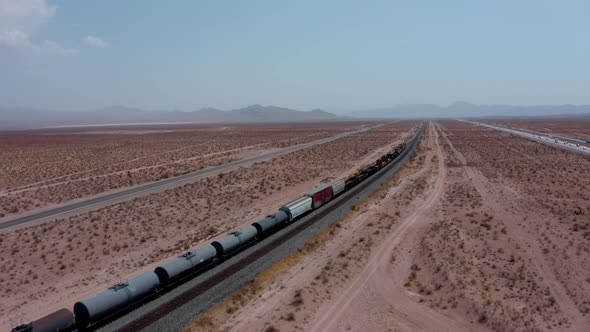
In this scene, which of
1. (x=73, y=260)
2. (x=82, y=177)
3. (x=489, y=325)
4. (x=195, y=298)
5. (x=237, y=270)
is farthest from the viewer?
(x=82, y=177)

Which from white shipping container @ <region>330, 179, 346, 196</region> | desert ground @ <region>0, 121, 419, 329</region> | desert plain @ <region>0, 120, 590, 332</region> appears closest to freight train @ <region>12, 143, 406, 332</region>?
desert plain @ <region>0, 120, 590, 332</region>

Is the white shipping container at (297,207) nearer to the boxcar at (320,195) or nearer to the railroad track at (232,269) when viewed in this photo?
the boxcar at (320,195)

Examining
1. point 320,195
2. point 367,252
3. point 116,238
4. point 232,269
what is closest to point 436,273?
point 367,252

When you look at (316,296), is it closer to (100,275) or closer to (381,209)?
(100,275)

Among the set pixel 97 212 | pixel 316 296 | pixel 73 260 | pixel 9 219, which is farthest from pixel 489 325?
pixel 9 219

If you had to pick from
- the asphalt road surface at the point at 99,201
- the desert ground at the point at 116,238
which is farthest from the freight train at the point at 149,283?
the asphalt road surface at the point at 99,201

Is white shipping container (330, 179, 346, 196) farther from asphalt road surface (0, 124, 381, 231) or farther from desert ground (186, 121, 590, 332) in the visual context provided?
asphalt road surface (0, 124, 381, 231)
